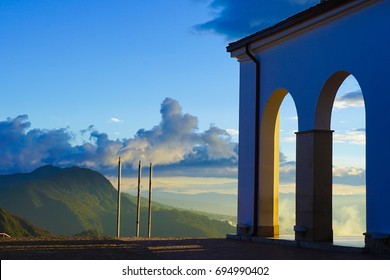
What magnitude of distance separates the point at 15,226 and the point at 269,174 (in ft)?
120

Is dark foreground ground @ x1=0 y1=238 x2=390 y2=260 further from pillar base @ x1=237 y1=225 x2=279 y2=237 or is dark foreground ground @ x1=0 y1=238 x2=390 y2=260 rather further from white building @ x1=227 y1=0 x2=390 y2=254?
white building @ x1=227 y1=0 x2=390 y2=254

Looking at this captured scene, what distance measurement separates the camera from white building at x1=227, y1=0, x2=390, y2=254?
1659 centimetres

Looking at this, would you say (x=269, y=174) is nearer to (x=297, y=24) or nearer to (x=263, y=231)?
(x=263, y=231)

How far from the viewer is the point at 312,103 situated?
18906 millimetres

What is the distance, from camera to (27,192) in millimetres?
97438

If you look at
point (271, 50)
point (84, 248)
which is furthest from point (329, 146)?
point (84, 248)

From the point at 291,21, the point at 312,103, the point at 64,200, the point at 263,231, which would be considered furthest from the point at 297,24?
the point at 64,200

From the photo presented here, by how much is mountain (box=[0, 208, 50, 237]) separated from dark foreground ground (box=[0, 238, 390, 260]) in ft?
107

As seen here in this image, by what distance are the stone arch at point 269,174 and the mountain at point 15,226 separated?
1303 inches

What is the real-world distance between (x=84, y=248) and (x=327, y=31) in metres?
7.14

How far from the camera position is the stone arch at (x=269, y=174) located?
21.5 m

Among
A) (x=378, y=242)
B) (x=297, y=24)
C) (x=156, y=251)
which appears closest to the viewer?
(x=378, y=242)

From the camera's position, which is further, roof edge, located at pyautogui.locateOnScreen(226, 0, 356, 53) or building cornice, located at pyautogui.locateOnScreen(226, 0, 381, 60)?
roof edge, located at pyautogui.locateOnScreen(226, 0, 356, 53)

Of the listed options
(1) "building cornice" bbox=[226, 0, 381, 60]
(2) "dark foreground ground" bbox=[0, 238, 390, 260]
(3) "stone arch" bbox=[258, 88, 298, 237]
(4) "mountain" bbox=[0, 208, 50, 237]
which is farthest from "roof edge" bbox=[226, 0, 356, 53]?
(4) "mountain" bbox=[0, 208, 50, 237]
